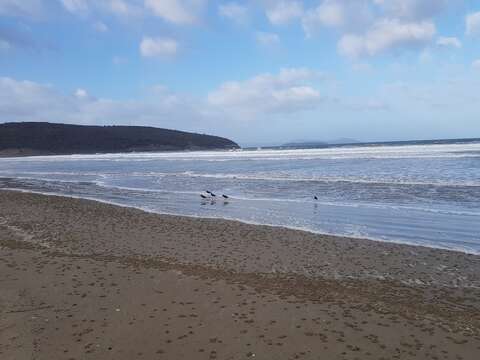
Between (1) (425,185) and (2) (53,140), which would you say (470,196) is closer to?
(1) (425,185)

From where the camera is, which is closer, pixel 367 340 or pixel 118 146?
pixel 367 340

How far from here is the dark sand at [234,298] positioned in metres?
6.16

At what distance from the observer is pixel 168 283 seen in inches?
355

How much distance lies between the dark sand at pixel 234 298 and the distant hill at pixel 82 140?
384ft

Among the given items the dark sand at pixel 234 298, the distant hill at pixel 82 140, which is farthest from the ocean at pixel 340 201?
the distant hill at pixel 82 140

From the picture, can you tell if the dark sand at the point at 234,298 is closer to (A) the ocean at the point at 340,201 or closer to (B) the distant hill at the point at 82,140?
(A) the ocean at the point at 340,201

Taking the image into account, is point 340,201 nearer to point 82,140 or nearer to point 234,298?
point 234,298

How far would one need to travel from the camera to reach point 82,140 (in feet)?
447

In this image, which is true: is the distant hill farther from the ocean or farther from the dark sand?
the dark sand

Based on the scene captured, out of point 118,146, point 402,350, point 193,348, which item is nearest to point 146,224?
point 193,348

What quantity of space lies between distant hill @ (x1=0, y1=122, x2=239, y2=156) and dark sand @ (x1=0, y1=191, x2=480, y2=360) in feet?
384

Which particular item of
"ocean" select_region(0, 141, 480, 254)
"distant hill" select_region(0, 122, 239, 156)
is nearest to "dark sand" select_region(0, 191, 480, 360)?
"ocean" select_region(0, 141, 480, 254)

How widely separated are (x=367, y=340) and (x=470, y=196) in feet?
50.4

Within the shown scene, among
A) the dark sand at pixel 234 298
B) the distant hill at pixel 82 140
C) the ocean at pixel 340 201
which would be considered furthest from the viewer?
the distant hill at pixel 82 140
